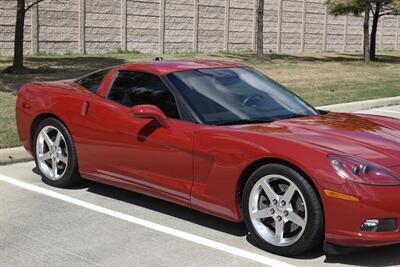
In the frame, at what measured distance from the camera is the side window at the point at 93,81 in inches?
236

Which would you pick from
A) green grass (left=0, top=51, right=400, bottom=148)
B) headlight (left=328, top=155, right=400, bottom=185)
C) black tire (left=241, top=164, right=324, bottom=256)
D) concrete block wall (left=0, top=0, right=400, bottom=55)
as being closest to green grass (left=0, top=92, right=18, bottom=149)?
green grass (left=0, top=51, right=400, bottom=148)

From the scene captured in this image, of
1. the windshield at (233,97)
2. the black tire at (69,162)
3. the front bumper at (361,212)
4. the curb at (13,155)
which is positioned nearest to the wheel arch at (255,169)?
the front bumper at (361,212)

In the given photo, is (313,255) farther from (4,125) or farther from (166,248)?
(4,125)

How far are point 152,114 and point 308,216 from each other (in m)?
1.60

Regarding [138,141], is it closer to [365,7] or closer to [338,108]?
[338,108]

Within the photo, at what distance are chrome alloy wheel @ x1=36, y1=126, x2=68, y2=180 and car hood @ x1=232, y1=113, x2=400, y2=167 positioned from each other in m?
2.19

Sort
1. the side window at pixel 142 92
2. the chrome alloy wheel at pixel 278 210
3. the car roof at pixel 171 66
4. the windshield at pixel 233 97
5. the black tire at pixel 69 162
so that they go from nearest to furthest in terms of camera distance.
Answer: the chrome alloy wheel at pixel 278 210, the windshield at pixel 233 97, the side window at pixel 142 92, the car roof at pixel 171 66, the black tire at pixel 69 162

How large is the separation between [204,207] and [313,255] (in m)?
0.95

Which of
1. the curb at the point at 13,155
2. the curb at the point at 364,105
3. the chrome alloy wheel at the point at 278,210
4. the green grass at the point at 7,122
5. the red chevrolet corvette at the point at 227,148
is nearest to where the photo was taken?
the red chevrolet corvette at the point at 227,148

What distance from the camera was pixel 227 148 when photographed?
4.59m

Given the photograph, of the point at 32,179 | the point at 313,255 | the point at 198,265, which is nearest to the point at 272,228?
the point at 313,255

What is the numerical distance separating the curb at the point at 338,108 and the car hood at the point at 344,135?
3.61 m

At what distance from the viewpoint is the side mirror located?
16.3ft

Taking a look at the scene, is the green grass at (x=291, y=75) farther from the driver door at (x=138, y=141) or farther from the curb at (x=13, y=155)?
the driver door at (x=138, y=141)
